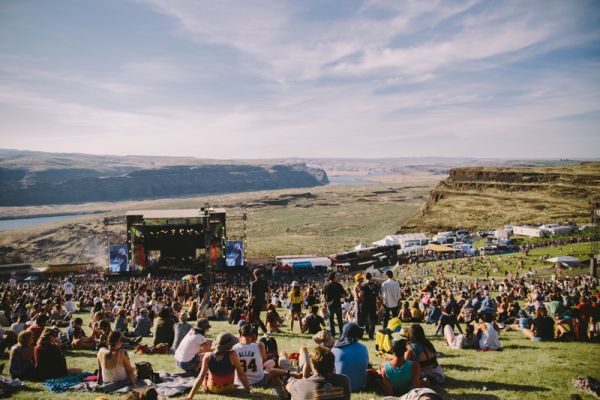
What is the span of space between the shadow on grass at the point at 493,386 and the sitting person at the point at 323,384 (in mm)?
3256

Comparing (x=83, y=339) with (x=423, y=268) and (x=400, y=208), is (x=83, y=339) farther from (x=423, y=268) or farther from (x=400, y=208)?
(x=400, y=208)

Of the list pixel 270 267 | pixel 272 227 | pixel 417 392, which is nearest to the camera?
Answer: pixel 417 392

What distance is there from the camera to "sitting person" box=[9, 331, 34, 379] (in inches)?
291

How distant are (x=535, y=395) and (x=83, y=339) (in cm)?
960

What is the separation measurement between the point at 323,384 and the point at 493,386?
3.82 meters

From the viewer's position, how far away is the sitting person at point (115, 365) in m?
6.62

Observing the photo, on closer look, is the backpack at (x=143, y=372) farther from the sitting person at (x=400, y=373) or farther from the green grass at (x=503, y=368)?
the sitting person at (x=400, y=373)

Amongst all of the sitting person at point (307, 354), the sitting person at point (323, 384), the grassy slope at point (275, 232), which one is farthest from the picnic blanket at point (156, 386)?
the grassy slope at point (275, 232)

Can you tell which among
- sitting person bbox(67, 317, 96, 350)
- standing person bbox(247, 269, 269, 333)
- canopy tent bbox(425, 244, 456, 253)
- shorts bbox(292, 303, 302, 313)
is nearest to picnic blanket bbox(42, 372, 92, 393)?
sitting person bbox(67, 317, 96, 350)

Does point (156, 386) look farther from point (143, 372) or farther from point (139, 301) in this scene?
point (139, 301)

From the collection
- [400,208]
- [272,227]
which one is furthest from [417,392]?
[400,208]

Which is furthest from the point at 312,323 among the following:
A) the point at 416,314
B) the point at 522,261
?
the point at 522,261

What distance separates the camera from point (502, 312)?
→ 13594mm

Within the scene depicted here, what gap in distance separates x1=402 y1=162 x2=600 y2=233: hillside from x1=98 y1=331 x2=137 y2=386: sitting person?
7841 cm
